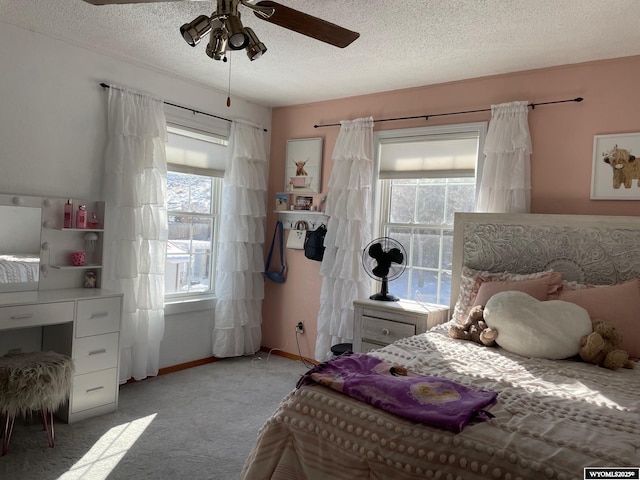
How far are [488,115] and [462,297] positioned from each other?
1.45 m

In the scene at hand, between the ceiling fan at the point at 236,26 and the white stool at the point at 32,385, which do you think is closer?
the ceiling fan at the point at 236,26

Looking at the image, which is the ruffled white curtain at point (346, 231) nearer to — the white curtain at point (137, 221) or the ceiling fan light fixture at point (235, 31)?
the white curtain at point (137, 221)

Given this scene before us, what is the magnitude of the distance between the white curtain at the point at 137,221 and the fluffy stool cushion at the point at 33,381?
741 mm

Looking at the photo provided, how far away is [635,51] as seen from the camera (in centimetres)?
290

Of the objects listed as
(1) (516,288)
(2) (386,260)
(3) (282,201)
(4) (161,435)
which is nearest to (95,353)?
(4) (161,435)

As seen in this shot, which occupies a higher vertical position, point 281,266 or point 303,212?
point 303,212

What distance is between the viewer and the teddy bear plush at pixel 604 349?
217cm

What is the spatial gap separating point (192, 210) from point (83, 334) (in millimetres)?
1588

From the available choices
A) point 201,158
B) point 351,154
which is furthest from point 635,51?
point 201,158

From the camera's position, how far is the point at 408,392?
1.61m

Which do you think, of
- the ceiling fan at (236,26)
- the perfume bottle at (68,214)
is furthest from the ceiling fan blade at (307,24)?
the perfume bottle at (68,214)

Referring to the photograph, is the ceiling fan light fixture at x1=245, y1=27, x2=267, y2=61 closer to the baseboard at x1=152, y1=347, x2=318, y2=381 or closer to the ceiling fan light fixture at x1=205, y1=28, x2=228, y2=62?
the ceiling fan light fixture at x1=205, y1=28, x2=228, y2=62

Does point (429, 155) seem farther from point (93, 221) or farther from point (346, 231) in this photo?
point (93, 221)

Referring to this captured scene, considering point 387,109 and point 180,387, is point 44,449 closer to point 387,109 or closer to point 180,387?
point 180,387
